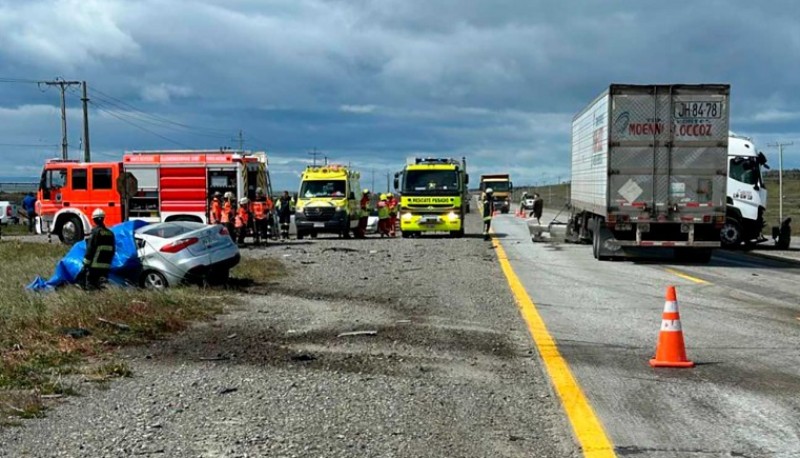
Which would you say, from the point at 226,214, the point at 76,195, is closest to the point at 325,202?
the point at 226,214

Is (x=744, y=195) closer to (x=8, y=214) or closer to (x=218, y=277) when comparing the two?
(x=218, y=277)

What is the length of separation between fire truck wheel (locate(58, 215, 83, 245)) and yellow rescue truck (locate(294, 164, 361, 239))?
25.7 feet

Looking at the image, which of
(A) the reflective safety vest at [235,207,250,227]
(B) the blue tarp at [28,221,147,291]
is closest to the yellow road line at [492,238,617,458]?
(B) the blue tarp at [28,221,147,291]

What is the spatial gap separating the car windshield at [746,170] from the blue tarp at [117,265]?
20330 mm

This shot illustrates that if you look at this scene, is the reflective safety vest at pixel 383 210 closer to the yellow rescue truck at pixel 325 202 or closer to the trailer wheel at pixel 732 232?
the yellow rescue truck at pixel 325 202

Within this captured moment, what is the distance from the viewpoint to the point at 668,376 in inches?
300

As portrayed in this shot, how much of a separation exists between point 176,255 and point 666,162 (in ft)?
37.9

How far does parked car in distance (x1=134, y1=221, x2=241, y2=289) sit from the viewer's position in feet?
46.9

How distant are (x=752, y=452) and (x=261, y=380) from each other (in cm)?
406

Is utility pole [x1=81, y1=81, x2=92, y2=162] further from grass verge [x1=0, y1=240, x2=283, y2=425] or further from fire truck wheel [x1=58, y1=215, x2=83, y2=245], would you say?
grass verge [x1=0, y1=240, x2=283, y2=425]

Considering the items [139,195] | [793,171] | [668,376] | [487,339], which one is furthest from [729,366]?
[793,171]

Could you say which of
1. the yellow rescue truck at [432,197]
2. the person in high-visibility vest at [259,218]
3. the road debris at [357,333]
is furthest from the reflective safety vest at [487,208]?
the road debris at [357,333]

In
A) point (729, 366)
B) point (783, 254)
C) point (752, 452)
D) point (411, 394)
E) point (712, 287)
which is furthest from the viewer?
point (783, 254)

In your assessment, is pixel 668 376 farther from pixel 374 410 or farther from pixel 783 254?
pixel 783 254
